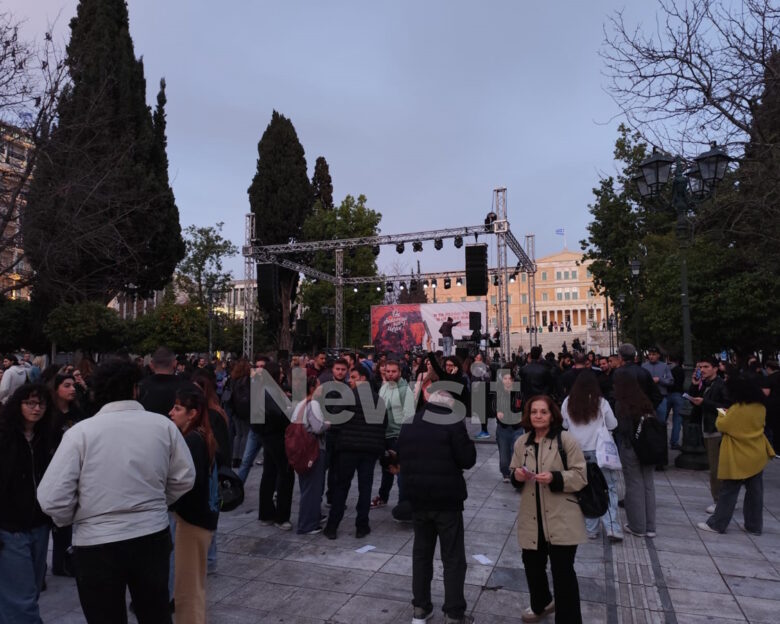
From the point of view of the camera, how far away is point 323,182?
1848 inches

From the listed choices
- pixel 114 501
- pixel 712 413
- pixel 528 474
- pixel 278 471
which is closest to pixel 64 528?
pixel 278 471

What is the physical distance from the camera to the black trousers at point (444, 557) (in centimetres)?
365

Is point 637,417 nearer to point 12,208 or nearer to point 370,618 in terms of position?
point 370,618

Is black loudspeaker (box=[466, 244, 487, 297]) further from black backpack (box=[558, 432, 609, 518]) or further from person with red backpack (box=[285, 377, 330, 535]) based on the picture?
black backpack (box=[558, 432, 609, 518])

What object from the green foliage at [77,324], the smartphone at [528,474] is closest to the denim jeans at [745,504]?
the smartphone at [528,474]

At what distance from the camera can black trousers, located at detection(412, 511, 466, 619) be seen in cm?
365

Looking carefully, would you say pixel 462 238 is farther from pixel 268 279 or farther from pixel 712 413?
pixel 712 413

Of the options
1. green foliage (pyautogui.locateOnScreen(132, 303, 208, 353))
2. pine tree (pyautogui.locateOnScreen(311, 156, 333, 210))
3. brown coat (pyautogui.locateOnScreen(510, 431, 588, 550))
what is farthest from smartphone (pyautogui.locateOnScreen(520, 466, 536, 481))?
pine tree (pyautogui.locateOnScreen(311, 156, 333, 210))

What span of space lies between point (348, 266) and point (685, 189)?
31129 mm

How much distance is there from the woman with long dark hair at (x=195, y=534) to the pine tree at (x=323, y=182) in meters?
44.1

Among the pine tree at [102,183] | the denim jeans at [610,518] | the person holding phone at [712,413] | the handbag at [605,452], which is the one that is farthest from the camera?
the pine tree at [102,183]

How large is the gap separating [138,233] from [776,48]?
82.8 ft

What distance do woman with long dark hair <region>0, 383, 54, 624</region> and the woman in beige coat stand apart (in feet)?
9.28

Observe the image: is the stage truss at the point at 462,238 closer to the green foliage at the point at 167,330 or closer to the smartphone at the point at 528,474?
the green foliage at the point at 167,330
